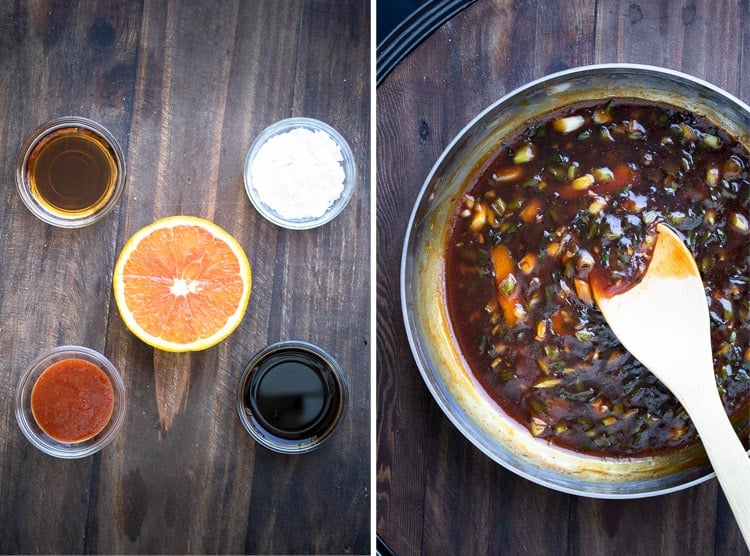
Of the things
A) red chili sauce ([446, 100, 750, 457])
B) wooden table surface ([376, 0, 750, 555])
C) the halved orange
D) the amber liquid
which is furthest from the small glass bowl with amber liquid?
red chili sauce ([446, 100, 750, 457])

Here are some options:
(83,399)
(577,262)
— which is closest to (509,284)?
(577,262)

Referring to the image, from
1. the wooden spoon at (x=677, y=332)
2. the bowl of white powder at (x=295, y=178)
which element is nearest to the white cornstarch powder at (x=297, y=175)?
the bowl of white powder at (x=295, y=178)

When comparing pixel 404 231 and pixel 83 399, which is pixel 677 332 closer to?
pixel 404 231

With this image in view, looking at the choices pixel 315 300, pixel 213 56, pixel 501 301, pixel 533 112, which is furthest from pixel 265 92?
pixel 501 301

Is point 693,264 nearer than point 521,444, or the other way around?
point 693,264

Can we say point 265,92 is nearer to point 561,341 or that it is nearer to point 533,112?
point 533,112

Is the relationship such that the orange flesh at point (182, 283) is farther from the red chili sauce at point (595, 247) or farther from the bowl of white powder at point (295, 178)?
the red chili sauce at point (595, 247)
